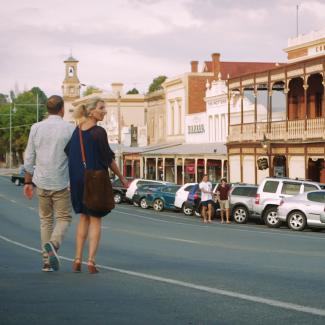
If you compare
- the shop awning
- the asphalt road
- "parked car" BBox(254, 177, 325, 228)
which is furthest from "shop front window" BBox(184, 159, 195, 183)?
the asphalt road

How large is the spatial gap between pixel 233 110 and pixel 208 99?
5.40 metres

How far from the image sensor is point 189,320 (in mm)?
6945

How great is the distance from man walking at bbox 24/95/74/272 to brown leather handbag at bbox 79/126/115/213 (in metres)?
0.63

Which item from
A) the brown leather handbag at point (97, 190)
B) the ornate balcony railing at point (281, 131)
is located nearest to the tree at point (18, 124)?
the ornate balcony railing at point (281, 131)

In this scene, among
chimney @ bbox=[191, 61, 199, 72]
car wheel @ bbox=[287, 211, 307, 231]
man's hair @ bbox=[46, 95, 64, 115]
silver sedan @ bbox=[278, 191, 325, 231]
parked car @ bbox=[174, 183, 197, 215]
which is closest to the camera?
man's hair @ bbox=[46, 95, 64, 115]

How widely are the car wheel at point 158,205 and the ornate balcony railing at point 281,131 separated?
23.0ft

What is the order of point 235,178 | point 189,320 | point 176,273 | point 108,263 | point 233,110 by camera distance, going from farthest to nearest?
point 233,110 → point 235,178 → point 108,263 → point 176,273 → point 189,320

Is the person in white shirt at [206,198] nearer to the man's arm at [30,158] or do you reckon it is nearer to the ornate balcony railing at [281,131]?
the ornate balcony railing at [281,131]

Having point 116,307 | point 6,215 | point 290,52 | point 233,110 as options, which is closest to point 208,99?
point 233,110

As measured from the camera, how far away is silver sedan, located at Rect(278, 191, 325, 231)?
98.6 feet

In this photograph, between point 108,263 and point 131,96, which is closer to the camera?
point 108,263

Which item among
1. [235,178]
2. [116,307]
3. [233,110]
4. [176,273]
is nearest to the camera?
[116,307]

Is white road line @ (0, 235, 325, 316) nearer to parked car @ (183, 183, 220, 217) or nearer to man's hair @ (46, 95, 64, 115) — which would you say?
man's hair @ (46, 95, 64, 115)

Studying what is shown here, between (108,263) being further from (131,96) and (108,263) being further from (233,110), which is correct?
(131,96)
